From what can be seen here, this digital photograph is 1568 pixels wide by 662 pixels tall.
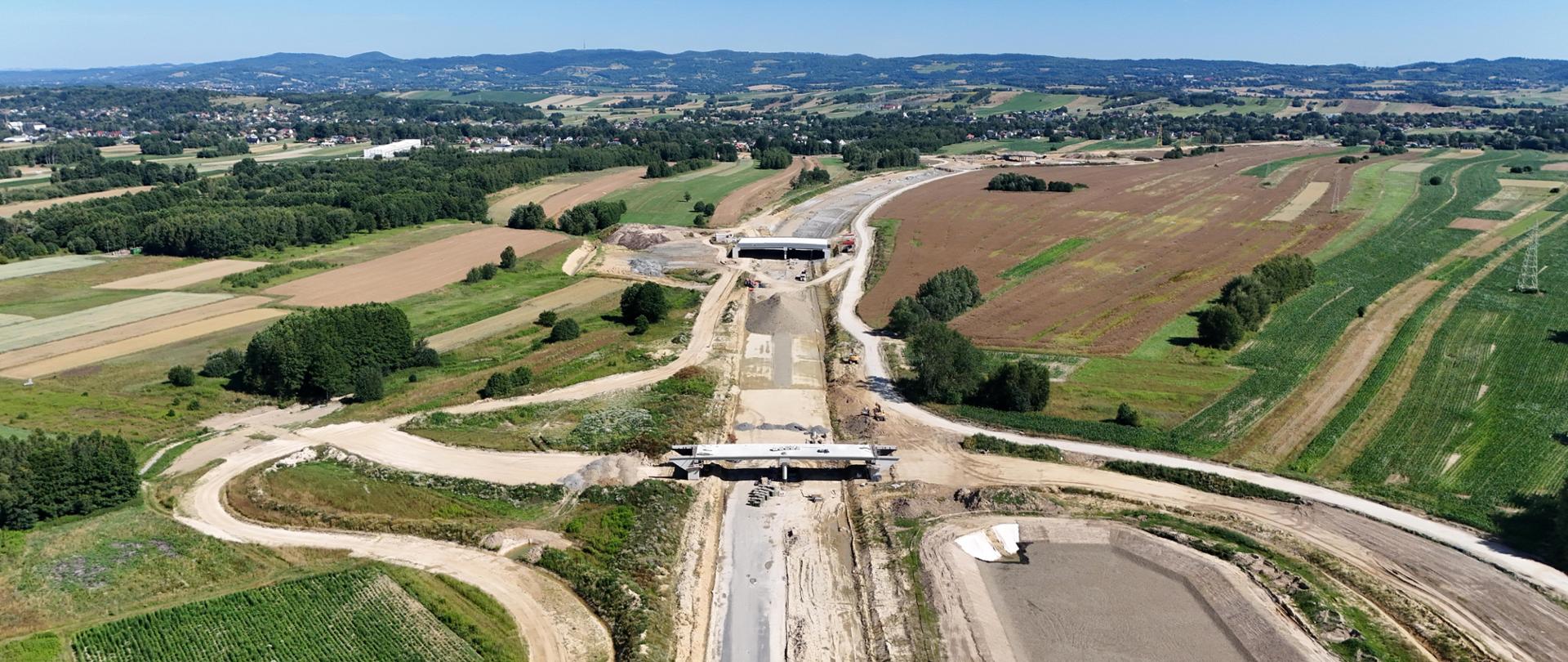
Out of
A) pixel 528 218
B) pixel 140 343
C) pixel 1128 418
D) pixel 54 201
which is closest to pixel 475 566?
pixel 1128 418

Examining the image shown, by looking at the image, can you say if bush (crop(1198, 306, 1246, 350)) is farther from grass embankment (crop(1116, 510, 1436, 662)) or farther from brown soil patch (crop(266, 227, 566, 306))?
brown soil patch (crop(266, 227, 566, 306))

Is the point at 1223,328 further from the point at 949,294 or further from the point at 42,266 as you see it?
the point at 42,266

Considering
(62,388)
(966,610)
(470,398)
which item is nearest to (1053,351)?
(966,610)

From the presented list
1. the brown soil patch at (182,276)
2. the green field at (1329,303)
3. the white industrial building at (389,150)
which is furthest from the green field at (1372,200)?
the white industrial building at (389,150)

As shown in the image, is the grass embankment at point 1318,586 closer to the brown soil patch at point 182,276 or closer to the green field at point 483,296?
the green field at point 483,296

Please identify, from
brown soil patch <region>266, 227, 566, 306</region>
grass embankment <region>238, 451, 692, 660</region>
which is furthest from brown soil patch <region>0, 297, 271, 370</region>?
grass embankment <region>238, 451, 692, 660</region>
